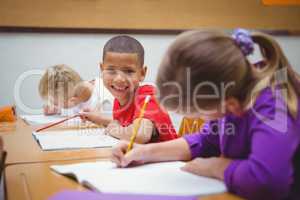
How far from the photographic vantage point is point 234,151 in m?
0.94

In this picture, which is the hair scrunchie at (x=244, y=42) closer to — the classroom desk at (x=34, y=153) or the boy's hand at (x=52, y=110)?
the classroom desk at (x=34, y=153)

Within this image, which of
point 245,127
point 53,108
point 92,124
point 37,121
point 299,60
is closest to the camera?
point 245,127

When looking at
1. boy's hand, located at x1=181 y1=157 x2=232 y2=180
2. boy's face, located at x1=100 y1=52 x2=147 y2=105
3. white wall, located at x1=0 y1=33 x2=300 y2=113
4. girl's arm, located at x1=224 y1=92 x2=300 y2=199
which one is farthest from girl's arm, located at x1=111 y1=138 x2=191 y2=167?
white wall, located at x1=0 y1=33 x2=300 y2=113

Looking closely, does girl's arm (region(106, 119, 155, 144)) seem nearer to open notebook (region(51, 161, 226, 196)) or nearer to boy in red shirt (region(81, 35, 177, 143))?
boy in red shirt (region(81, 35, 177, 143))

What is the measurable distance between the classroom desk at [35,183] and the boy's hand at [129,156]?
143mm

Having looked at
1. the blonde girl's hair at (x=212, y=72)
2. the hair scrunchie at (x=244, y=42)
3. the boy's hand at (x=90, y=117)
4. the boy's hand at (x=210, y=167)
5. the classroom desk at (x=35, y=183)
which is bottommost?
the classroom desk at (x=35, y=183)

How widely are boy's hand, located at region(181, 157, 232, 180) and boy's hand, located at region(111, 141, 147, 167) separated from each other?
128 mm

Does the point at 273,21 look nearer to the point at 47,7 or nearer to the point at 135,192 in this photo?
the point at 47,7

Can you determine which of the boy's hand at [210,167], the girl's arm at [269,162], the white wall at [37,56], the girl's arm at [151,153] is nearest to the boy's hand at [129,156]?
the girl's arm at [151,153]

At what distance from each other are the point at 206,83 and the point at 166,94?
0.28 ft

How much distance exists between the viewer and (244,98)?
2.74ft

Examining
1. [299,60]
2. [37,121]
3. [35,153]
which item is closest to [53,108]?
[37,121]

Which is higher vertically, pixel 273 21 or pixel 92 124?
pixel 273 21

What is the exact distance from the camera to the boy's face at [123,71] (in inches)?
65.6
